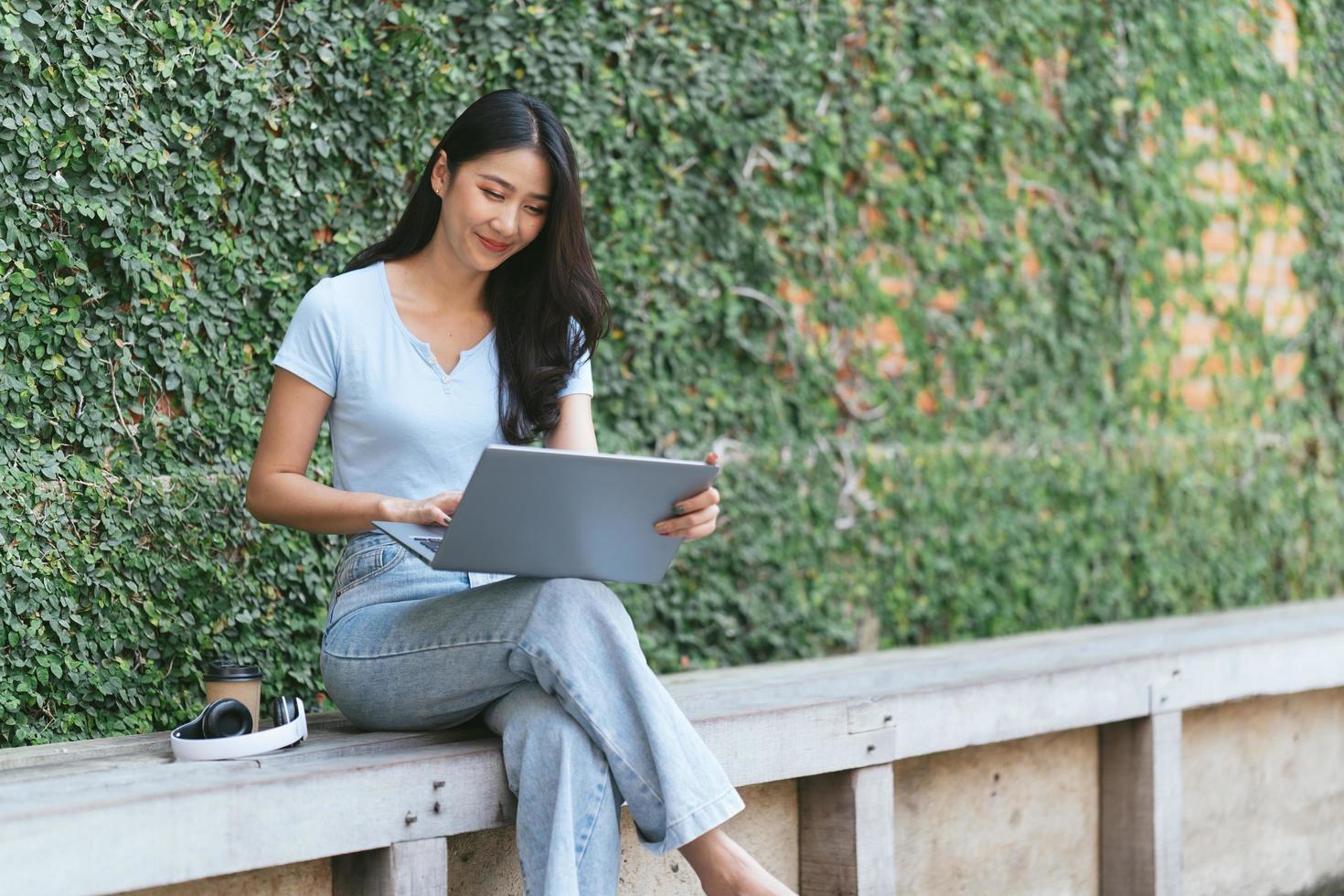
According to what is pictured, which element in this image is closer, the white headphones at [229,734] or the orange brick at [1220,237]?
the white headphones at [229,734]

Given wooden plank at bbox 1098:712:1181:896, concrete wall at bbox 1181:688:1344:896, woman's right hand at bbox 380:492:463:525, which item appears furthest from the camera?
concrete wall at bbox 1181:688:1344:896

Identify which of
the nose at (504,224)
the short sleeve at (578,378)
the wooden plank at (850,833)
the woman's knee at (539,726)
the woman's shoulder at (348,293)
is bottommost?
the wooden plank at (850,833)

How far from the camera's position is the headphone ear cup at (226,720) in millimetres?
2367

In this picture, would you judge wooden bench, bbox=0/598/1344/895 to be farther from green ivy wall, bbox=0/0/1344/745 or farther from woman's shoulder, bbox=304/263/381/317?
woman's shoulder, bbox=304/263/381/317

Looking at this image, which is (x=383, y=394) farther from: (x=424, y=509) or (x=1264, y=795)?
(x=1264, y=795)

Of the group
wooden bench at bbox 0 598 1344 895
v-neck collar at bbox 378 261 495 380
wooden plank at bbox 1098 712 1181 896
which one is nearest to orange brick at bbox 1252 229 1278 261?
wooden bench at bbox 0 598 1344 895

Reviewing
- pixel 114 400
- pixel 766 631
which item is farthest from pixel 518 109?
pixel 766 631

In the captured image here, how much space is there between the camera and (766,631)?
4.13 metres

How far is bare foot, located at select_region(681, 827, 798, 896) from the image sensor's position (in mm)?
2365

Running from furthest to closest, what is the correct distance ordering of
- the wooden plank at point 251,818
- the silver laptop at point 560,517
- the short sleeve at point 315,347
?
the short sleeve at point 315,347 < the silver laptop at point 560,517 < the wooden plank at point 251,818

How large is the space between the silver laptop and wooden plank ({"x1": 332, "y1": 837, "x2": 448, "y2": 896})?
1.45ft

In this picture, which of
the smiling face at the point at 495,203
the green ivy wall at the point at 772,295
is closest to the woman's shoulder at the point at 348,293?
the smiling face at the point at 495,203

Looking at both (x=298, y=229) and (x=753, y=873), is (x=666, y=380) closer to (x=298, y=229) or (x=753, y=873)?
(x=298, y=229)

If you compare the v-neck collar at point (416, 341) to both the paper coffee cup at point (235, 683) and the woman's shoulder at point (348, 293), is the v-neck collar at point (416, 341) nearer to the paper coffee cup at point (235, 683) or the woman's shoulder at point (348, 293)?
the woman's shoulder at point (348, 293)
